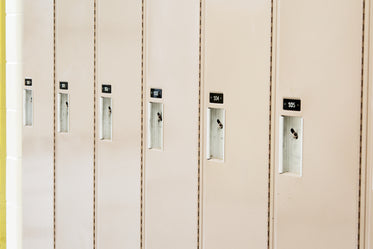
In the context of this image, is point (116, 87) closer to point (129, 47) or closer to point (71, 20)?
point (129, 47)

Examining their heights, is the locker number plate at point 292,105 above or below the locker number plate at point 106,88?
below

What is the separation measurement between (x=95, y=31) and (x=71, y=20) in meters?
0.33

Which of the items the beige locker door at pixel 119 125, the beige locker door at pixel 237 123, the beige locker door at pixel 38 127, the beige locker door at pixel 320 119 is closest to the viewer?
the beige locker door at pixel 320 119

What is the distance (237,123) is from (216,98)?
197 millimetres

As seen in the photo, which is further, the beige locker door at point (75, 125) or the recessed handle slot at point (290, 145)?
the beige locker door at point (75, 125)

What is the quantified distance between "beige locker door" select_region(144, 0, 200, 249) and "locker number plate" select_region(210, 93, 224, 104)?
13 cm

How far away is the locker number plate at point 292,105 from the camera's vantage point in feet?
10.9

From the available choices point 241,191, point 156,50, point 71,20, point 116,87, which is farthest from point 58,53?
Answer: point 241,191

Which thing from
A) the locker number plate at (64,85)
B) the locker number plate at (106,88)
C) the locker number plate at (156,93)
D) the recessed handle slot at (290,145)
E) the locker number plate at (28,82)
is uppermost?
the locker number plate at (28,82)

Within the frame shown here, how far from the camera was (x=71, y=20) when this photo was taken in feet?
16.3

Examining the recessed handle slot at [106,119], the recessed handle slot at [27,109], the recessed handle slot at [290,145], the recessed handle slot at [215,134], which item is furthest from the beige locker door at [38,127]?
the recessed handle slot at [290,145]

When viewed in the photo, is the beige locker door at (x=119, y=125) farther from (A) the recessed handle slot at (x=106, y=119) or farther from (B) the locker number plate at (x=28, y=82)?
(B) the locker number plate at (x=28, y=82)
